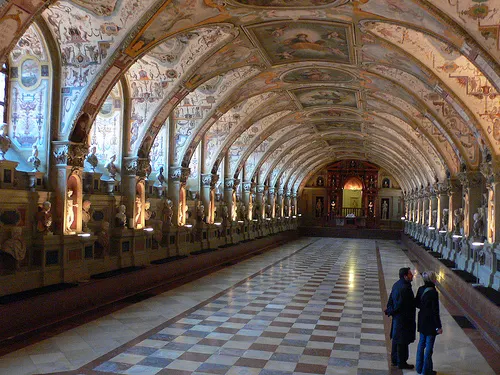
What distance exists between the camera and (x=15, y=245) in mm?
10195

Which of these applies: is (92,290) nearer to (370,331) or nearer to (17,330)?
(17,330)

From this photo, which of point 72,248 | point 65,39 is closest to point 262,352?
point 72,248

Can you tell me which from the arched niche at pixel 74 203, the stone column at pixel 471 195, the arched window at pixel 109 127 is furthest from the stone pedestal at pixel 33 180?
the stone column at pixel 471 195

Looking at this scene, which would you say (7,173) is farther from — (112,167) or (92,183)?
(112,167)

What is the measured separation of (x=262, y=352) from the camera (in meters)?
8.52

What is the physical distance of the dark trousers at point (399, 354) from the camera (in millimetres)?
7613

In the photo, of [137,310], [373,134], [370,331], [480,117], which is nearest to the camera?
[370,331]

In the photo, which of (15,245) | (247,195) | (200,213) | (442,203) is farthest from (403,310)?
(247,195)

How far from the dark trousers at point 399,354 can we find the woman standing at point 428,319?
372 millimetres

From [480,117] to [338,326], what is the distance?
26.1 ft

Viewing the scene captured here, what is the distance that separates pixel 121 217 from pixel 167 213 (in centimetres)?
334

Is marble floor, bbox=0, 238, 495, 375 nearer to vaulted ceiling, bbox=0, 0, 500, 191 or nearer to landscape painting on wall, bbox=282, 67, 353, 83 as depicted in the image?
vaulted ceiling, bbox=0, 0, 500, 191

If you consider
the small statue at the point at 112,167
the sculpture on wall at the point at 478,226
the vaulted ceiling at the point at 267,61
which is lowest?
the sculpture on wall at the point at 478,226

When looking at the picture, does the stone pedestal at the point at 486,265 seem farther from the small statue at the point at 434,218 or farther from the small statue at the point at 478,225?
the small statue at the point at 434,218
